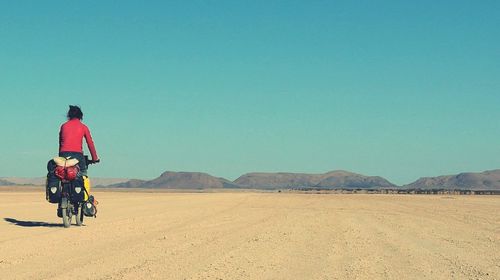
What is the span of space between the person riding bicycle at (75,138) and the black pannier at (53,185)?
1.46 ft

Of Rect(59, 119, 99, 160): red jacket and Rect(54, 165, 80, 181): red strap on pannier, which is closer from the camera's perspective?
Rect(54, 165, 80, 181): red strap on pannier

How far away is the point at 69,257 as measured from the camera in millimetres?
9094

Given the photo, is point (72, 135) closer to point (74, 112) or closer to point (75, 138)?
point (75, 138)

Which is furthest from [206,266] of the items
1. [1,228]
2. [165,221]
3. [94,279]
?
[165,221]

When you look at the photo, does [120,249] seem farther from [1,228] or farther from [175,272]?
[1,228]

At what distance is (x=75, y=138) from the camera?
1521cm

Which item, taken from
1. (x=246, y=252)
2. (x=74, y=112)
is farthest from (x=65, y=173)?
(x=246, y=252)

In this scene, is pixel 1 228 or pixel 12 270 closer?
pixel 12 270

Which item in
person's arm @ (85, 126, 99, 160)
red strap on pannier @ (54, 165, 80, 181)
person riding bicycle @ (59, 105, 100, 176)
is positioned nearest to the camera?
red strap on pannier @ (54, 165, 80, 181)

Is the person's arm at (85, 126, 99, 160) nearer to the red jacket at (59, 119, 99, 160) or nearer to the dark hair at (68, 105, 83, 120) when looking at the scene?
the red jacket at (59, 119, 99, 160)

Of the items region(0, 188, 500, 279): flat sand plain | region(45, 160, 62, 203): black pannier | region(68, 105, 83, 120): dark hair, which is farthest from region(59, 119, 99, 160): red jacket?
region(0, 188, 500, 279): flat sand plain

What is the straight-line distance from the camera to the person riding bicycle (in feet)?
49.5

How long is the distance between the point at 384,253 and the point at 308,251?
1.08m

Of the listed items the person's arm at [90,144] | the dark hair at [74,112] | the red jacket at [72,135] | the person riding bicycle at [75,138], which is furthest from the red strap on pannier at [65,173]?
the dark hair at [74,112]
